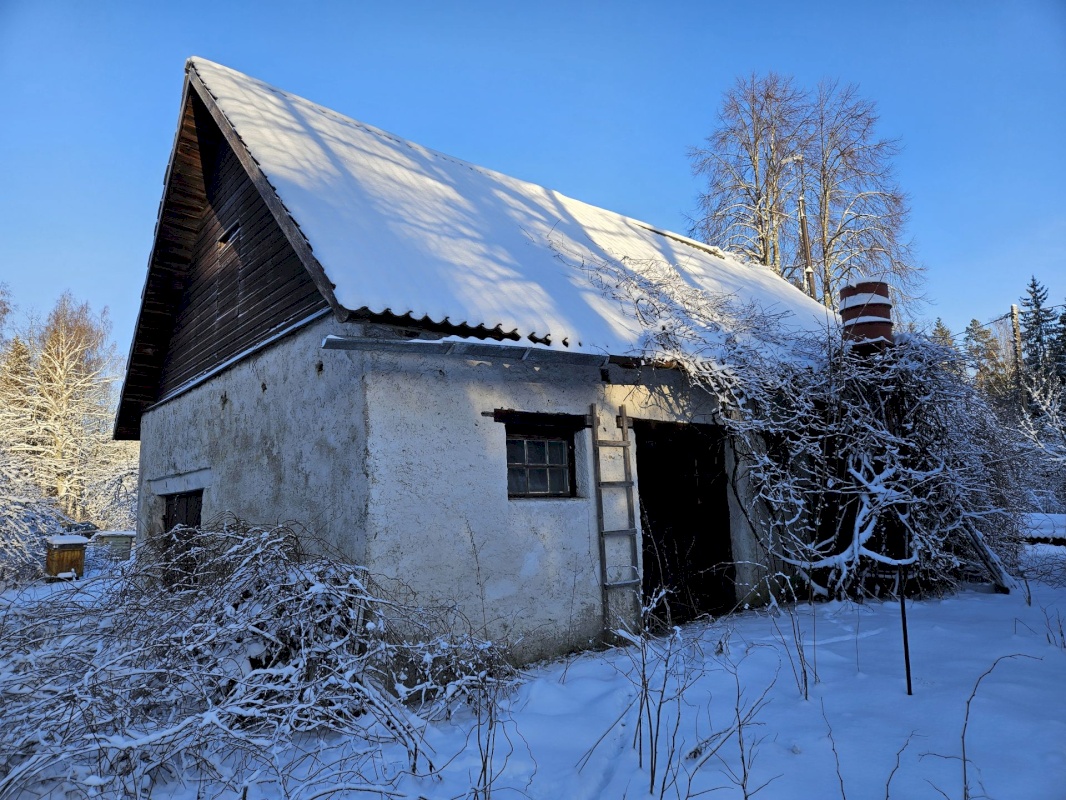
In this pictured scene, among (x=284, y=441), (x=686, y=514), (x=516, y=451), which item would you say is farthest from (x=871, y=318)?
(x=284, y=441)

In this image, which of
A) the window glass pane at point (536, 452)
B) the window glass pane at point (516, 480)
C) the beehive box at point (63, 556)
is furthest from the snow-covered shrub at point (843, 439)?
the beehive box at point (63, 556)

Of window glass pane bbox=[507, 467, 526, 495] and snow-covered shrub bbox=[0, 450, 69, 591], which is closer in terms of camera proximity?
window glass pane bbox=[507, 467, 526, 495]

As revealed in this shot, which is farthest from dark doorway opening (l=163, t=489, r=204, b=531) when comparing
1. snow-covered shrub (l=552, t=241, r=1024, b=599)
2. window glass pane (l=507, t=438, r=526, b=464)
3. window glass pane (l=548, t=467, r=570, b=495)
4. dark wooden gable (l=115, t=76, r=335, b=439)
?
snow-covered shrub (l=552, t=241, r=1024, b=599)

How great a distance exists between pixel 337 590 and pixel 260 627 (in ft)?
1.86

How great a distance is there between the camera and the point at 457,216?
24.2ft

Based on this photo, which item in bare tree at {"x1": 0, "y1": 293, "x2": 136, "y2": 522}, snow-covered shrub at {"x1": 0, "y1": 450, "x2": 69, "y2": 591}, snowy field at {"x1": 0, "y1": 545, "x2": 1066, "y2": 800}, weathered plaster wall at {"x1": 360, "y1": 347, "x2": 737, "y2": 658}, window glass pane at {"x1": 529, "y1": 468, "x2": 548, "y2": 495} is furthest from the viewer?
bare tree at {"x1": 0, "y1": 293, "x2": 136, "y2": 522}

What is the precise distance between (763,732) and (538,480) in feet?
9.52

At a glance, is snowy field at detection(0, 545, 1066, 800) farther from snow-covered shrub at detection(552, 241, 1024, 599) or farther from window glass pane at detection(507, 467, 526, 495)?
snow-covered shrub at detection(552, 241, 1024, 599)

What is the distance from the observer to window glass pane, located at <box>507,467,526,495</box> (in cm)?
571

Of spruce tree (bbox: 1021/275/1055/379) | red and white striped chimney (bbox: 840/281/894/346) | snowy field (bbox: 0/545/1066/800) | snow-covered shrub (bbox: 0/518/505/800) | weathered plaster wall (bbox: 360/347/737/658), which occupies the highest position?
spruce tree (bbox: 1021/275/1055/379)

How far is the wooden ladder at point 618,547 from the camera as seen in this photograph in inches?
233

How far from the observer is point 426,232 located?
21.4 feet

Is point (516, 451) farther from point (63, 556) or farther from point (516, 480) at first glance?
point (63, 556)

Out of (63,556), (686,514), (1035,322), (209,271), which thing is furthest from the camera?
(1035,322)
